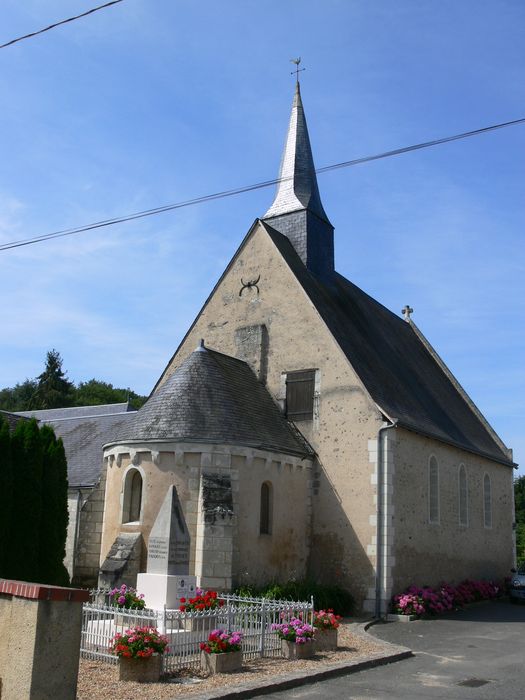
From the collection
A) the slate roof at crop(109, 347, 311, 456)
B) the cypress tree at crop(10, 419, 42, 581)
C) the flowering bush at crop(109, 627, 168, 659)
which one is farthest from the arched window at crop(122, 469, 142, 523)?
the flowering bush at crop(109, 627, 168, 659)

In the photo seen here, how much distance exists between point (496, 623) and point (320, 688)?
9379 millimetres

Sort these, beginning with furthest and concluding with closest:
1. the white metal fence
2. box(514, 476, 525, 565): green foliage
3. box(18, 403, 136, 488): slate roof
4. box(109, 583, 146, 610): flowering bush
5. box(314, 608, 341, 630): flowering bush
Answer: box(514, 476, 525, 565): green foliage < box(18, 403, 136, 488): slate roof < box(314, 608, 341, 630): flowering bush < box(109, 583, 146, 610): flowering bush < the white metal fence

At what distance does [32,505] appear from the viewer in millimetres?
15234

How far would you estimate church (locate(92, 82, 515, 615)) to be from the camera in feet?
52.5

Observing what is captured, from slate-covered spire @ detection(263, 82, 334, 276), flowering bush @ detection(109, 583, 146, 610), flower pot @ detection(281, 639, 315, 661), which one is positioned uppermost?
slate-covered spire @ detection(263, 82, 334, 276)

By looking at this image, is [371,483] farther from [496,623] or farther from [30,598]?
[30,598]

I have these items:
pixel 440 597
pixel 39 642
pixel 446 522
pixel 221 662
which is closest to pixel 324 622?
pixel 221 662

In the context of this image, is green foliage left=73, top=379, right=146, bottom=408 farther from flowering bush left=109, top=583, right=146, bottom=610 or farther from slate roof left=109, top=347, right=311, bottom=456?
flowering bush left=109, top=583, right=146, bottom=610

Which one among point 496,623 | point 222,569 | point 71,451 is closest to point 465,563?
point 496,623

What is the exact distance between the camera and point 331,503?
60.5 feet

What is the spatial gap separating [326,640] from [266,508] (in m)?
5.74

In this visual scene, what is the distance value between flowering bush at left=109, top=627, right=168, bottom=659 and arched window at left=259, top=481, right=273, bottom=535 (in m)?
7.87

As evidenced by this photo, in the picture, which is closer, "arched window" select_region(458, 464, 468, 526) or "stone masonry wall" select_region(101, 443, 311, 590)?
"stone masonry wall" select_region(101, 443, 311, 590)

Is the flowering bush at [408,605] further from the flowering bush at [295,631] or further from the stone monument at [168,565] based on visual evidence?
the stone monument at [168,565]
